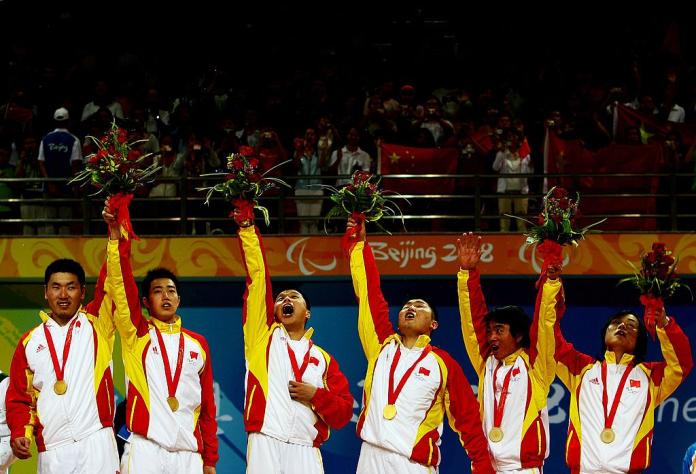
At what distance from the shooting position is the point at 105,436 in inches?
321

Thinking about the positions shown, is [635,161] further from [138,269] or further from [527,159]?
[138,269]

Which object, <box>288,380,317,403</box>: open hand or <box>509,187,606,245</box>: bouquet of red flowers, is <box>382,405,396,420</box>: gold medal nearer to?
<box>288,380,317,403</box>: open hand

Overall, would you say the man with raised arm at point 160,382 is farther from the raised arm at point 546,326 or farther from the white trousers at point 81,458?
the raised arm at point 546,326

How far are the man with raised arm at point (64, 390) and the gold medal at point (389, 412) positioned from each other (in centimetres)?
164

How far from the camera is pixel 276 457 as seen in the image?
8258 millimetres

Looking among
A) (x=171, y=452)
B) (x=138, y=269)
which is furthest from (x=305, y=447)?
(x=138, y=269)

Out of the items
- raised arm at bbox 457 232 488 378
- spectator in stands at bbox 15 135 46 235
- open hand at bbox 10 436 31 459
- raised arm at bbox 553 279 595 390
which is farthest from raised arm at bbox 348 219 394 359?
spectator in stands at bbox 15 135 46 235

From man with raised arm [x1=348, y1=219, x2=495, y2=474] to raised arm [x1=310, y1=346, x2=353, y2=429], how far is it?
0.13 meters

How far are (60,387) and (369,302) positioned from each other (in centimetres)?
196

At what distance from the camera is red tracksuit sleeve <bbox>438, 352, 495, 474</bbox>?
8234 millimetres

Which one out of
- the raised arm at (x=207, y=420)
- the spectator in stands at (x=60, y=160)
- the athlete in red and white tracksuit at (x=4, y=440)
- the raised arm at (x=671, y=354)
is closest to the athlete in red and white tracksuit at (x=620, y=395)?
the raised arm at (x=671, y=354)

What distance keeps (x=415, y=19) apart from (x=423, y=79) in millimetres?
1124

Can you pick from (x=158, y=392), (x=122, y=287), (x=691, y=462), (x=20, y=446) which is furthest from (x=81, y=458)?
(x=691, y=462)

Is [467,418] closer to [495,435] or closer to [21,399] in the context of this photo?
[495,435]
